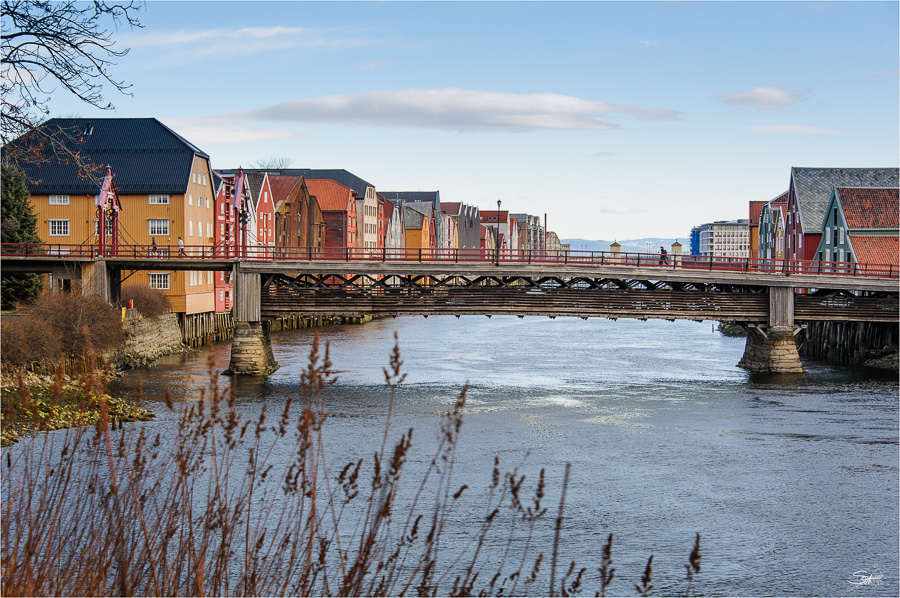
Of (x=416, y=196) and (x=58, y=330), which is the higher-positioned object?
(x=416, y=196)

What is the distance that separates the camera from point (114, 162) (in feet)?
197

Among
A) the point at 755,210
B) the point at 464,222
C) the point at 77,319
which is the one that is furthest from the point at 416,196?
the point at 77,319

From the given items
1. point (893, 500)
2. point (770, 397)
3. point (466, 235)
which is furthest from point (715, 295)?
point (466, 235)

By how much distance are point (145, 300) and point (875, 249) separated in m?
40.9

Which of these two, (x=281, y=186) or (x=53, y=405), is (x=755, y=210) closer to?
(x=281, y=186)

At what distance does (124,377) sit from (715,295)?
91.7 feet

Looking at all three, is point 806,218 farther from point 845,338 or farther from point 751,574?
point 751,574

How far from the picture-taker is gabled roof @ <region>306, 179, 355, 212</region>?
101750 mm

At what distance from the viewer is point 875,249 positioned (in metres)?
54.4

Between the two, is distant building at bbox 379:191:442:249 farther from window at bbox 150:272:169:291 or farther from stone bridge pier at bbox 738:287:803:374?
stone bridge pier at bbox 738:287:803:374

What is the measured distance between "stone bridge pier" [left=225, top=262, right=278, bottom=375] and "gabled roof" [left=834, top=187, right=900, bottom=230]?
3368 centimetres

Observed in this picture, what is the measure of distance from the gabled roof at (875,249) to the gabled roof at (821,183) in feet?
20.0

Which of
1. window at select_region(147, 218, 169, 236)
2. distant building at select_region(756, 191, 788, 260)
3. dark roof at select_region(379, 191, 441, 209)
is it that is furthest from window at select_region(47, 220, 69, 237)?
dark roof at select_region(379, 191, 441, 209)

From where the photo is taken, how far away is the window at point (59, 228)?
190ft
